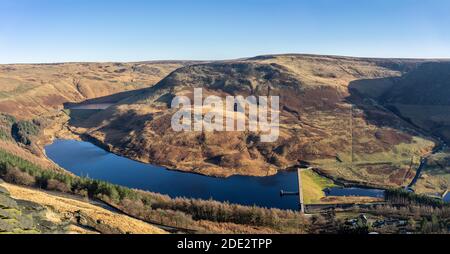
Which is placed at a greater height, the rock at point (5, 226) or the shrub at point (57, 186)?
the rock at point (5, 226)

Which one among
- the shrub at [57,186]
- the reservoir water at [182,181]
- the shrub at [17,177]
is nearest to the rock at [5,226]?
the shrub at [57,186]

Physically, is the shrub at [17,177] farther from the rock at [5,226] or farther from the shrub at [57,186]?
the rock at [5,226]

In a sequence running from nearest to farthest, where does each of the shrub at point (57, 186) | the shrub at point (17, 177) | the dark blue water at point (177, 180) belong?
the shrub at point (57, 186) → the shrub at point (17, 177) → the dark blue water at point (177, 180)

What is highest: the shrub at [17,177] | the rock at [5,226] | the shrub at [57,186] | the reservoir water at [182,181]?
the rock at [5,226]

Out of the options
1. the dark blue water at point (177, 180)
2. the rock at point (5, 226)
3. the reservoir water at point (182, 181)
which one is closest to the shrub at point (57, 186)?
the reservoir water at point (182, 181)

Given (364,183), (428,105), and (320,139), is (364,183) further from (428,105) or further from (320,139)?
(428,105)

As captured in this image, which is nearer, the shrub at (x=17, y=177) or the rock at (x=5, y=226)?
the rock at (x=5, y=226)

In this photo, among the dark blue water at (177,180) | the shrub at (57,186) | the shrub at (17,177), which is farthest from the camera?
the dark blue water at (177,180)
